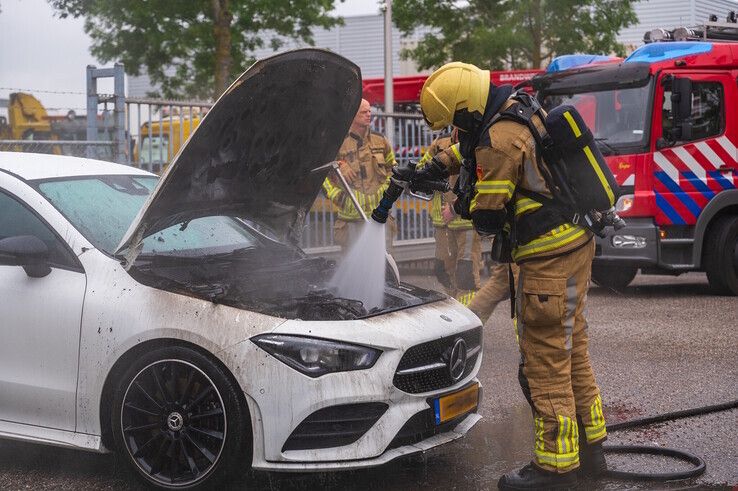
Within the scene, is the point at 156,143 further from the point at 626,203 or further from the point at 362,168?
the point at 626,203

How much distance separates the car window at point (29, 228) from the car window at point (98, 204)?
0.38 ft

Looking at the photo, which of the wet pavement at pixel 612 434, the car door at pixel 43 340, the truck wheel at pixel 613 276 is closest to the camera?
the car door at pixel 43 340

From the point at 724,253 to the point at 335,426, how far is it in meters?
8.00

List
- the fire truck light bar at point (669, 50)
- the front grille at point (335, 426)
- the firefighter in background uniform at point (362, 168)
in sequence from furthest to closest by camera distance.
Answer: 1. the fire truck light bar at point (669, 50)
2. the firefighter in background uniform at point (362, 168)
3. the front grille at point (335, 426)

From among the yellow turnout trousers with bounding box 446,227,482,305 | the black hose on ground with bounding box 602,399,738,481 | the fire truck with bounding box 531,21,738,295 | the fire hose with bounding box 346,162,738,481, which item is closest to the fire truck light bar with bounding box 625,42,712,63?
the fire truck with bounding box 531,21,738,295

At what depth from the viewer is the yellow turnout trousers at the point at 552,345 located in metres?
4.43

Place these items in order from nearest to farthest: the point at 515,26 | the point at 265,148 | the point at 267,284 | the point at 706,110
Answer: the point at 267,284
the point at 265,148
the point at 706,110
the point at 515,26

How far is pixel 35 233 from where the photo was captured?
487cm

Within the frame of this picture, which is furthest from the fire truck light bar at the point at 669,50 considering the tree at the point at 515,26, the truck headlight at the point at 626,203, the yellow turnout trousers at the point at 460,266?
the tree at the point at 515,26

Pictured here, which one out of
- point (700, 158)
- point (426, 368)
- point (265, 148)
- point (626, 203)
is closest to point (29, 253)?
point (265, 148)

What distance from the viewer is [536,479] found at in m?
4.45

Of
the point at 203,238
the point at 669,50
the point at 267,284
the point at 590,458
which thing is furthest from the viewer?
the point at 669,50

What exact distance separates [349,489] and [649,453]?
62.4 inches

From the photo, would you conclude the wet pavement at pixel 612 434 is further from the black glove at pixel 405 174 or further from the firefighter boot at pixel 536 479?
the black glove at pixel 405 174
